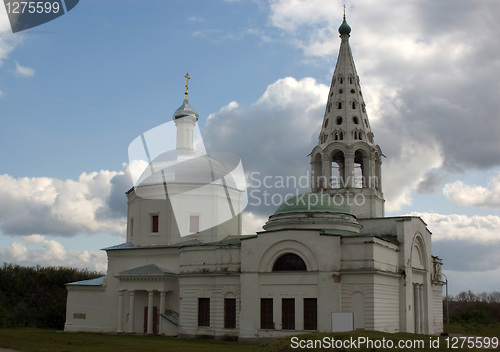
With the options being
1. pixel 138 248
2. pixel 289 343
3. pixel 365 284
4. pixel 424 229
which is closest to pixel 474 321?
pixel 424 229

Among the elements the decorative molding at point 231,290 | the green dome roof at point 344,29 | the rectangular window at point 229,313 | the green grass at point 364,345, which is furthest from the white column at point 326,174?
the green grass at point 364,345

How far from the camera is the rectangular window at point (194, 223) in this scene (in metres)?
41.1

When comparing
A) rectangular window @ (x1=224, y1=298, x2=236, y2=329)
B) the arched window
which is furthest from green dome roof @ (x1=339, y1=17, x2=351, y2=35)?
rectangular window @ (x1=224, y1=298, x2=236, y2=329)

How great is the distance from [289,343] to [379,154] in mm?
23688

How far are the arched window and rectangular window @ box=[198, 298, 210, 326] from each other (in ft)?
16.3

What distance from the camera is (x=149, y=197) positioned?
4209 cm

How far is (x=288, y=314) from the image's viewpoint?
31.7m

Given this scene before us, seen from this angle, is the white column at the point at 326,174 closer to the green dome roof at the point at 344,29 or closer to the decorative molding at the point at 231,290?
the green dome roof at the point at 344,29

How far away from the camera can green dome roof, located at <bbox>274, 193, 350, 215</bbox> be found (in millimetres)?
34312

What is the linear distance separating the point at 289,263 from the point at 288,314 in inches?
A: 107

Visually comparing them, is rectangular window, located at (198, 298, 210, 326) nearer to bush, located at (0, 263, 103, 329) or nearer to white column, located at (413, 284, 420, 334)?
white column, located at (413, 284, 420, 334)

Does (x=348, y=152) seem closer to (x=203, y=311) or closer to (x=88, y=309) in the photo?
(x=203, y=311)

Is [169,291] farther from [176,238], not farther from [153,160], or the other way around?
[153,160]

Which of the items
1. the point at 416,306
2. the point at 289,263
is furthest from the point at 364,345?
the point at 416,306
